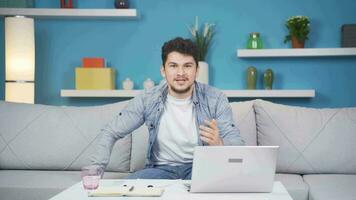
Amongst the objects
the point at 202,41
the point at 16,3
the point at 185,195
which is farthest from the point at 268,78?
the point at 185,195

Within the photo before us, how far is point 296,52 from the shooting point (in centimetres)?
345

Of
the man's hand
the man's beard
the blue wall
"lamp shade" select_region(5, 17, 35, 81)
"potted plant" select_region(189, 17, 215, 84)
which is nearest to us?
the man's hand

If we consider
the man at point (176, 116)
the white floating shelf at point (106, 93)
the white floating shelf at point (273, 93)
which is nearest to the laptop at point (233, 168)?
the man at point (176, 116)

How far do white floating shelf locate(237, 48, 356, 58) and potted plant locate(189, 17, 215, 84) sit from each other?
0.26 m

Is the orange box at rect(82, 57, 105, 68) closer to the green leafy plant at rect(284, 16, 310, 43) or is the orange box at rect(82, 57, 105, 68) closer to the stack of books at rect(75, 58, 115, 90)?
the stack of books at rect(75, 58, 115, 90)

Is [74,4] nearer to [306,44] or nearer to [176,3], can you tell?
[176,3]

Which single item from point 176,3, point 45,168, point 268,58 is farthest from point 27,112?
point 268,58

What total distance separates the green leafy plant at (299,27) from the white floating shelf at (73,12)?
3.87 ft

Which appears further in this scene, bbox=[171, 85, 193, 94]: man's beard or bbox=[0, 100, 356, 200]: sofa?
bbox=[0, 100, 356, 200]: sofa

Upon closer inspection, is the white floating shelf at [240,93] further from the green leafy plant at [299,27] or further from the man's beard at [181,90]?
the man's beard at [181,90]

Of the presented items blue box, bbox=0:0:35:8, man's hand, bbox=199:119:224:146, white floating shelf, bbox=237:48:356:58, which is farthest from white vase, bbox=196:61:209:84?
man's hand, bbox=199:119:224:146

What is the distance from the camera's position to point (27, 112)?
2.83 meters

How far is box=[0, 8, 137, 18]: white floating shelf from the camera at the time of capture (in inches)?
139

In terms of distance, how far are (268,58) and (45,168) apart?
1.90m
